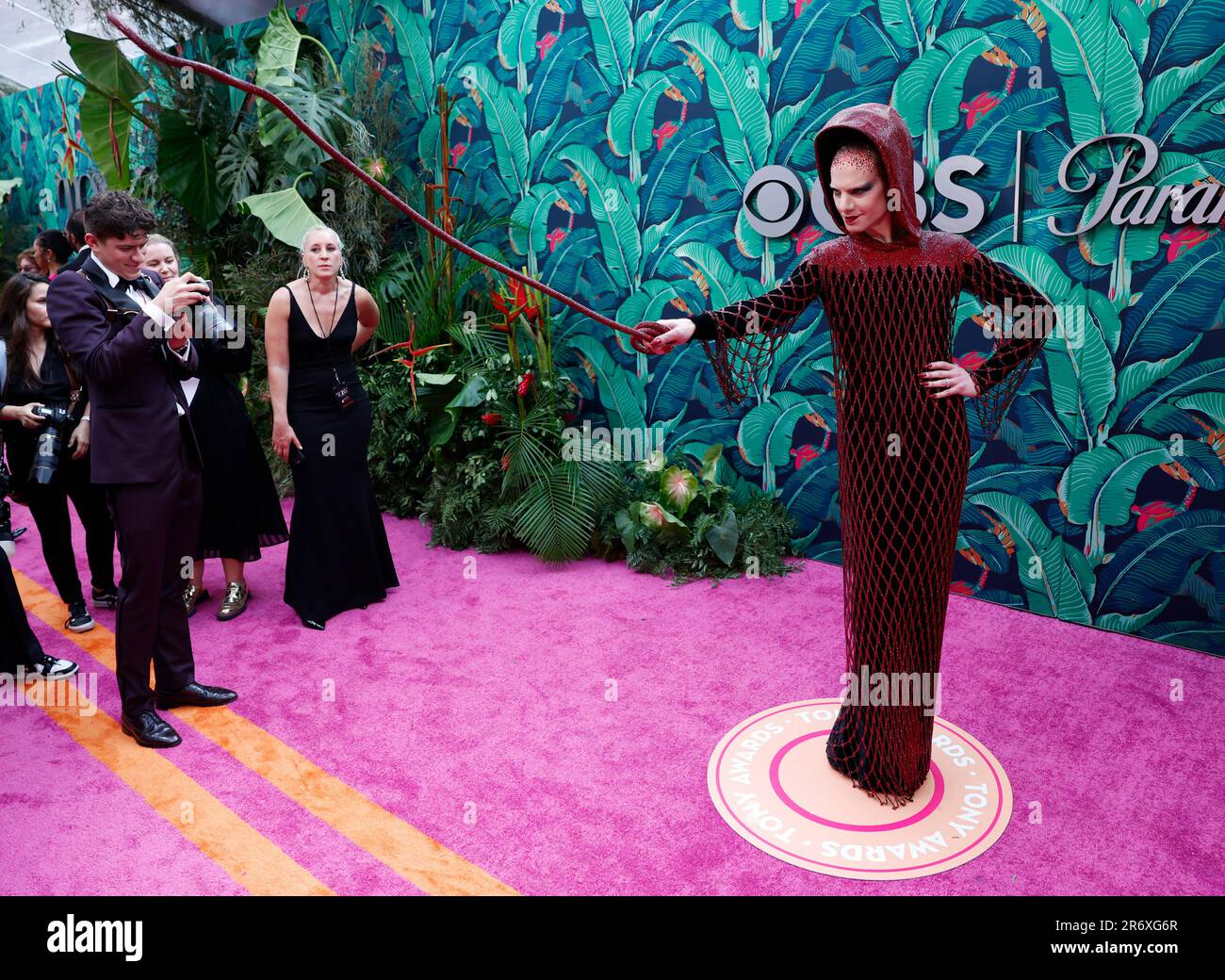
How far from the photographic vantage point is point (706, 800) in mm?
2598

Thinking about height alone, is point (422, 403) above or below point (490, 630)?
above

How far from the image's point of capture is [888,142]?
2.13m

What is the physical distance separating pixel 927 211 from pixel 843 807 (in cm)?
254

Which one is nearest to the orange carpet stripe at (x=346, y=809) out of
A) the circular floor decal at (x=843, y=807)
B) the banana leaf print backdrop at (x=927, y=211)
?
the circular floor decal at (x=843, y=807)

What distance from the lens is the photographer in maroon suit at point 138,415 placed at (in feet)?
8.37

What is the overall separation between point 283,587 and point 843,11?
3.67m

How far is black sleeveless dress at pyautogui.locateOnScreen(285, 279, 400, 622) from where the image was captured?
12.3ft

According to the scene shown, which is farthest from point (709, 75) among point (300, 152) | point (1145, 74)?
point (300, 152)

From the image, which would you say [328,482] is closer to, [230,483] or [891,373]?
[230,483]

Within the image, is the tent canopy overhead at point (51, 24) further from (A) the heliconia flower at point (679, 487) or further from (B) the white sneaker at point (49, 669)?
(A) the heliconia flower at point (679, 487)

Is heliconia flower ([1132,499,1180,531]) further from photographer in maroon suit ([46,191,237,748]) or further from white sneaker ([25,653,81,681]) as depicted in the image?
white sneaker ([25,653,81,681])

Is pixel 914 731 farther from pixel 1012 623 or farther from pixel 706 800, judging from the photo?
pixel 1012 623

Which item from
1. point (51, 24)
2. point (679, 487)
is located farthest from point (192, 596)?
point (51, 24)
